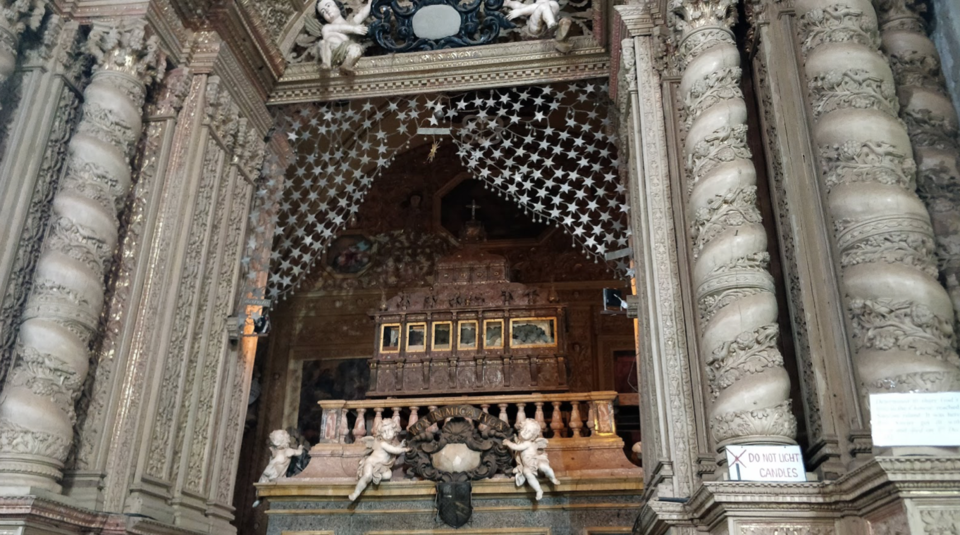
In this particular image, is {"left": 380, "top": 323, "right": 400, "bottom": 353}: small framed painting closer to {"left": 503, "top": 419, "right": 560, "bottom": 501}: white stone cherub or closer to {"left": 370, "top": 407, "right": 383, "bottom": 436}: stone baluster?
{"left": 370, "top": 407, "right": 383, "bottom": 436}: stone baluster

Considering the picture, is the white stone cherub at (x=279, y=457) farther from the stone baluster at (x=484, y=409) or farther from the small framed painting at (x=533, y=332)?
the small framed painting at (x=533, y=332)

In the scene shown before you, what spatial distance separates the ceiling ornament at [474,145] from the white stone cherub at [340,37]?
0.46 meters

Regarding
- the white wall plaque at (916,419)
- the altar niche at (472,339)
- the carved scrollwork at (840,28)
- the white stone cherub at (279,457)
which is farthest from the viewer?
the altar niche at (472,339)

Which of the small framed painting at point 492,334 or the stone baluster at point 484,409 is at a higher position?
the small framed painting at point 492,334

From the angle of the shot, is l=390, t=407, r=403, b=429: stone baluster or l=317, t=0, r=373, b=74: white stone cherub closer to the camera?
l=317, t=0, r=373, b=74: white stone cherub

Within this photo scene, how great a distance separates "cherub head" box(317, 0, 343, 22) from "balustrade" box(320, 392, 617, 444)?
12.0ft

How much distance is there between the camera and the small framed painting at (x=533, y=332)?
8.30 metres

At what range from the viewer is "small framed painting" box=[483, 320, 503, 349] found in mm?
8445

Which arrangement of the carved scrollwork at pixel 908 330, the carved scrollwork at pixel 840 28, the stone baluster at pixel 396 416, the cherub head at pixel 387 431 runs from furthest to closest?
the stone baluster at pixel 396 416
the cherub head at pixel 387 431
the carved scrollwork at pixel 840 28
the carved scrollwork at pixel 908 330

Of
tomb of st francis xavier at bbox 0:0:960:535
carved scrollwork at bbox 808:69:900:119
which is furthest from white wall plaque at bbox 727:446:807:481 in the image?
carved scrollwork at bbox 808:69:900:119

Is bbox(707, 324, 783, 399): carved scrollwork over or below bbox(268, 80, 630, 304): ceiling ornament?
below

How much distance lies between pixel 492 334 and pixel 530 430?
2.02m

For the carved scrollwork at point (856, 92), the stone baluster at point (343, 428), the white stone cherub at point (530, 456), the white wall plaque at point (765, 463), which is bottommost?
the white wall plaque at point (765, 463)

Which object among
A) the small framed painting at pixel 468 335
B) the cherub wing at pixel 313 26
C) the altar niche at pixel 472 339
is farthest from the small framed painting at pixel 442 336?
the cherub wing at pixel 313 26
